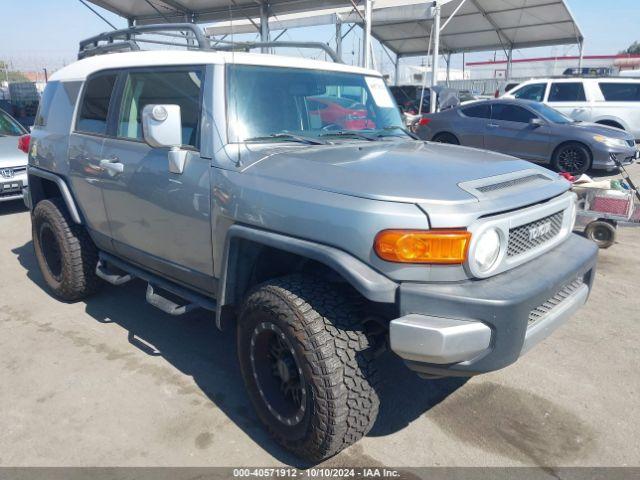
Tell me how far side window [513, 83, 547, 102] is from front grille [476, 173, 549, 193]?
12.6 m

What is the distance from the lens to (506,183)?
2607 millimetres

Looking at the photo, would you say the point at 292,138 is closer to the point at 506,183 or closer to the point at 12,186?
the point at 506,183

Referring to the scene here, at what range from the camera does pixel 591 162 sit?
33.4 ft

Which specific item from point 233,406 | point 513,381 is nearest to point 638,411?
point 513,381

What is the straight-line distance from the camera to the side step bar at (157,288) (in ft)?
10.5

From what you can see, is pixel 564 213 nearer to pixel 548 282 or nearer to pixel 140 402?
pixel 548 282

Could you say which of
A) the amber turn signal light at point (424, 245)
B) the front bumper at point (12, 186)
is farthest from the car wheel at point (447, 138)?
the amber turn signal light at point (424, 245)

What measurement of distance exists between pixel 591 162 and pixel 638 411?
27.5ft

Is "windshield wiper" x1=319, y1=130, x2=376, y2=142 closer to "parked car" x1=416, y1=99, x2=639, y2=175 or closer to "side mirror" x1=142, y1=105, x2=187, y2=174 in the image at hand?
"side mirror" x1=142, y1=105, x2=187, y2=174

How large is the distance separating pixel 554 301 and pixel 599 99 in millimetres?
13680

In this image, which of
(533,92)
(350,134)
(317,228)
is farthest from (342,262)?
(533,92)

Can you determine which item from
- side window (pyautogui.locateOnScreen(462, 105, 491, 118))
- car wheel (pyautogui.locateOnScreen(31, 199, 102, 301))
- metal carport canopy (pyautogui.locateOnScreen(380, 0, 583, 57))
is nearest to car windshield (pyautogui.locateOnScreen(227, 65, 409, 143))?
car wheel (pyautogui.locateOnScreen(31, 199, 102, 301))

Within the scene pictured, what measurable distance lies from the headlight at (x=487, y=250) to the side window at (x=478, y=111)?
9797 millimetres

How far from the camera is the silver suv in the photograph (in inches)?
85.9
